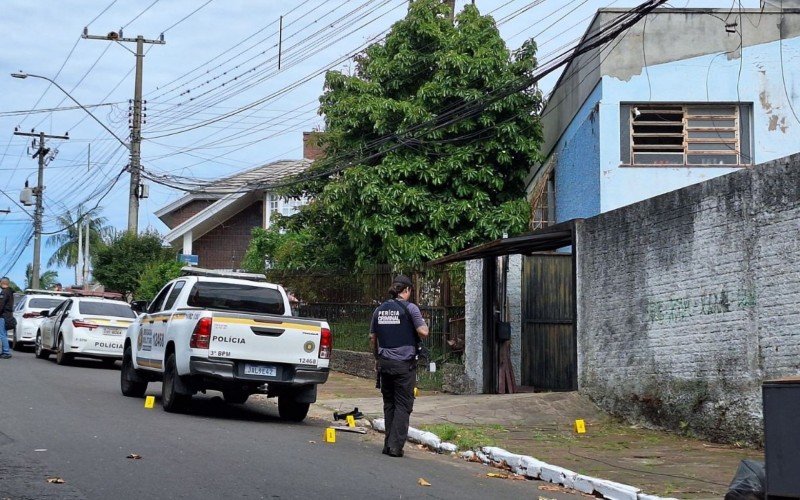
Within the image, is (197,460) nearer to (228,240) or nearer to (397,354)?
(397,354)

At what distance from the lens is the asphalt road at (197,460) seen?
7.75m

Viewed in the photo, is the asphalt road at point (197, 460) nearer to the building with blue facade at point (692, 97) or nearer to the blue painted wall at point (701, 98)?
the blue painted wall at point (701, 98)

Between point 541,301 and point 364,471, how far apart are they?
8.60 m

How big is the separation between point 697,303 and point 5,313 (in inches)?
689

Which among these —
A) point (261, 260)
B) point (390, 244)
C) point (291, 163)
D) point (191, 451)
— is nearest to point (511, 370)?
point (390, 244)

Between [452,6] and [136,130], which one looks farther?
[136,130]

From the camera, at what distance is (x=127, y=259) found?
34656 mm

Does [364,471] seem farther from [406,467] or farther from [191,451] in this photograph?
[191,451]

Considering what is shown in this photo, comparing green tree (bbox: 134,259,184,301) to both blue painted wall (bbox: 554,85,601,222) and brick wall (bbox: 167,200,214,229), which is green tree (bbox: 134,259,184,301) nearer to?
blue painted wall (bbox: 554,85,601,222)

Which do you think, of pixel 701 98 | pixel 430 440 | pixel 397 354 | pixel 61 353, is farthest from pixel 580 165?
pixel 61 353

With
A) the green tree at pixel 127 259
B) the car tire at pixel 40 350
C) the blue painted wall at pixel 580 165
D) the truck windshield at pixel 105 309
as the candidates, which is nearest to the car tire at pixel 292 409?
the blue painted wall at pixel 580 165

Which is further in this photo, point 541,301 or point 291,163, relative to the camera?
point 291,163

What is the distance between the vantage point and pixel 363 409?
14.8 m

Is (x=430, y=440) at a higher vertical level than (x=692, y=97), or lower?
lower
